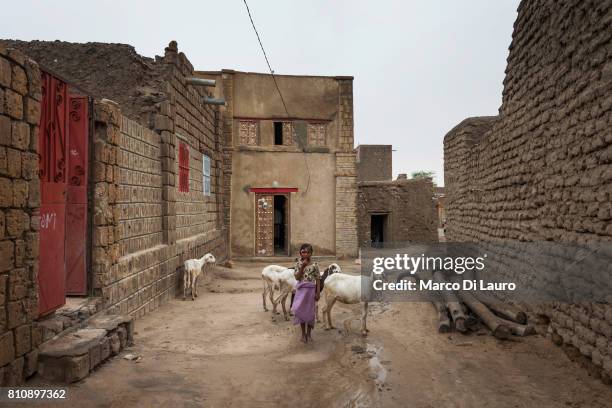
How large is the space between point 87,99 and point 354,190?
1130cm

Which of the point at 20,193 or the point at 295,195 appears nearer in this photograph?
the point at 20,193

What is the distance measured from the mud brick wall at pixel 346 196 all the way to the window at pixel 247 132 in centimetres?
328

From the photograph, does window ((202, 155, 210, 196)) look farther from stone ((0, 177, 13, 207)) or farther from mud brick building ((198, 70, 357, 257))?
A: stone ((0, 177, 13, 207))

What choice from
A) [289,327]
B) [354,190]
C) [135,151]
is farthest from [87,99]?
[354,190]

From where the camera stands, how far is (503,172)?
6988 millimetres

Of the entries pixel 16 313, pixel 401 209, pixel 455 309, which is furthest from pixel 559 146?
pixel 401 209

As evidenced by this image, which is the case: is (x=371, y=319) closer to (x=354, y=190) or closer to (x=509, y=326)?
(x=509, y=326)

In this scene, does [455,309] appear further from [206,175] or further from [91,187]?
[206,175]

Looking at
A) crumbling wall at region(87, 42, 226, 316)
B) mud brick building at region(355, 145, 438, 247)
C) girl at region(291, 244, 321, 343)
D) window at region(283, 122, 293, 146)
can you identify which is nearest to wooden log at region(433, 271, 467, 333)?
girl at region(291, 244, 321, 343)

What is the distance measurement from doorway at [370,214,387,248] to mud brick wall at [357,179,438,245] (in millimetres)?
860

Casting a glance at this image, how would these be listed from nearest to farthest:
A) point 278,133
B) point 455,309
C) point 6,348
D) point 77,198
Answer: point 6,348 < point 77,198 < point 455,309 < point 278,133

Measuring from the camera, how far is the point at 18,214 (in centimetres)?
352

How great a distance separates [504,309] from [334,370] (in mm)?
3149

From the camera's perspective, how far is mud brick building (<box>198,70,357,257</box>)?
50.3 ft
